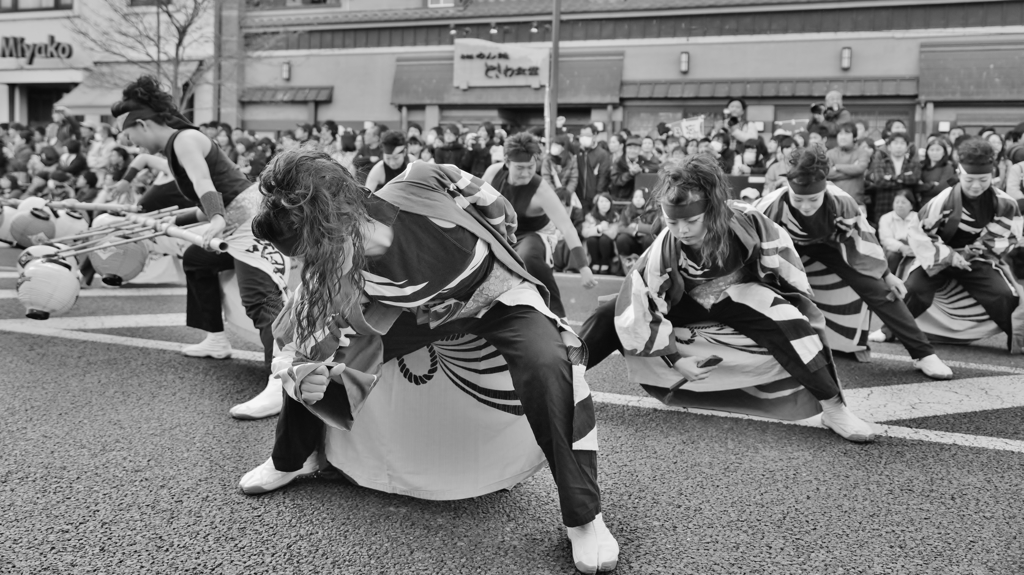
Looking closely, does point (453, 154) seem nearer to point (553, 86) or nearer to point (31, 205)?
point (553, 86)

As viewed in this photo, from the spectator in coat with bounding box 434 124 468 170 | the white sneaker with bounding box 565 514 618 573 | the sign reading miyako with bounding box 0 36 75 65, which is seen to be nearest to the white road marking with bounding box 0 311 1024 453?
the white sneaker with bounding box 565 514 618 573

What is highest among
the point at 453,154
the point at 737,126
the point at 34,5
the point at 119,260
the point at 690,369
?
the point at 34,5

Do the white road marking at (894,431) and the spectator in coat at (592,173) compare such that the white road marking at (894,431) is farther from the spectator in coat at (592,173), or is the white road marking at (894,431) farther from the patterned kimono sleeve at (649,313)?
the spectator in coat at (592,173)

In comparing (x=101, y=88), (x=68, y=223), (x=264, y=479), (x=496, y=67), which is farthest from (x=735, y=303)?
(x=101, y=88)

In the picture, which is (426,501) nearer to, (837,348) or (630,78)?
(837,348)

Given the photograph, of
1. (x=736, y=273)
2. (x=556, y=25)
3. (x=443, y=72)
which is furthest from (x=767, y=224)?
(x=443, y=72)

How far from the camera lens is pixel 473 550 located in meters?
2.68

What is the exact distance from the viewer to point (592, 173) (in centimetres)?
1196

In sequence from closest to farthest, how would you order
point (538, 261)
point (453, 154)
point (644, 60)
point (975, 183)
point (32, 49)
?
1. point (538, 261)
2. point (975, 183)
3. point (453, 154)
4. point (644, 60)
5. point (32, 49)

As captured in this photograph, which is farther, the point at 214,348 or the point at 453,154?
the point at 453,154

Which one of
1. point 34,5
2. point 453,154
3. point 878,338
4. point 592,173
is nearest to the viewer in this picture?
point 878,338

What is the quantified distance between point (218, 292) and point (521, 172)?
2023 millimetres

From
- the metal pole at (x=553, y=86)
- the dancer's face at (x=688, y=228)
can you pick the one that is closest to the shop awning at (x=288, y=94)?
the metal pole at (x=553, y=86)

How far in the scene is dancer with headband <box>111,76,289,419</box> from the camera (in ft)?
14.9
